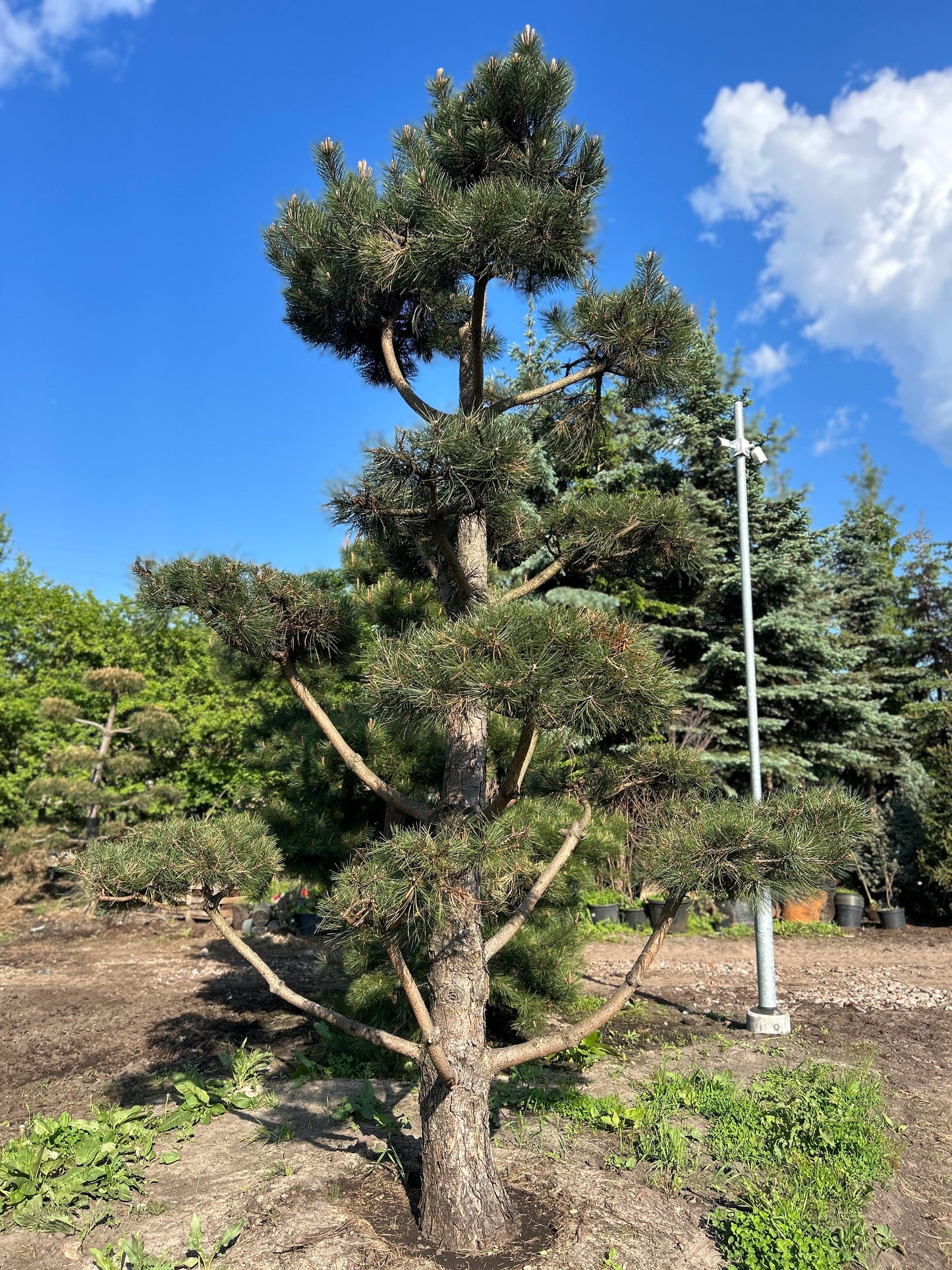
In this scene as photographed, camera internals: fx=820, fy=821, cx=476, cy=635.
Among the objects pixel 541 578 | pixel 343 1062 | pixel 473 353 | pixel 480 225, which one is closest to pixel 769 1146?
pixel 343 1062

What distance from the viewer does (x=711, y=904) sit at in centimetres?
1159

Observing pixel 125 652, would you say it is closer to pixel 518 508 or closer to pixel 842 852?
pixel 518 508

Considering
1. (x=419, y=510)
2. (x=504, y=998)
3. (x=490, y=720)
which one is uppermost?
(x=419, y=510)

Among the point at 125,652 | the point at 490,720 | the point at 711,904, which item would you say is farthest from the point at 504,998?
the point at 125,652

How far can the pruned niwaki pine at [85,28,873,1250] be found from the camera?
2668mm

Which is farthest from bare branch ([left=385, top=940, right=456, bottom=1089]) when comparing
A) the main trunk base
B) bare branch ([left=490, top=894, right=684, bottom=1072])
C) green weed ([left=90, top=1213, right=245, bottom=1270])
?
green weed ([left=90, top=1213, right=245, bottom=1270])

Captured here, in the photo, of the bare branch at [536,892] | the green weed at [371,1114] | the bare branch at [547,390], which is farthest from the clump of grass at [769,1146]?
the bare branch at [547,390]

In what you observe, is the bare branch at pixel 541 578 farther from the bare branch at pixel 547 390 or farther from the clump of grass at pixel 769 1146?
the clump of grass at pixel 769 1146

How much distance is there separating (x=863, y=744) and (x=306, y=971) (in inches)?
380

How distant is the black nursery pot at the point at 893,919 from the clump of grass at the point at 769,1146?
7.34 m

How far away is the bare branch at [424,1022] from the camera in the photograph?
2.87m

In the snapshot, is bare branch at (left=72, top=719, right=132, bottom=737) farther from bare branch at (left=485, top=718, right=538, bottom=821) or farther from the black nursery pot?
the black nursery pot

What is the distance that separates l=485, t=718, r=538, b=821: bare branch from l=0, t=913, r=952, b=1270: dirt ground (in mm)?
1505

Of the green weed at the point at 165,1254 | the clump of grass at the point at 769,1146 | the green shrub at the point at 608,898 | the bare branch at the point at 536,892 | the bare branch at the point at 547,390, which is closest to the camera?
the green weed at the point at 165,1254
